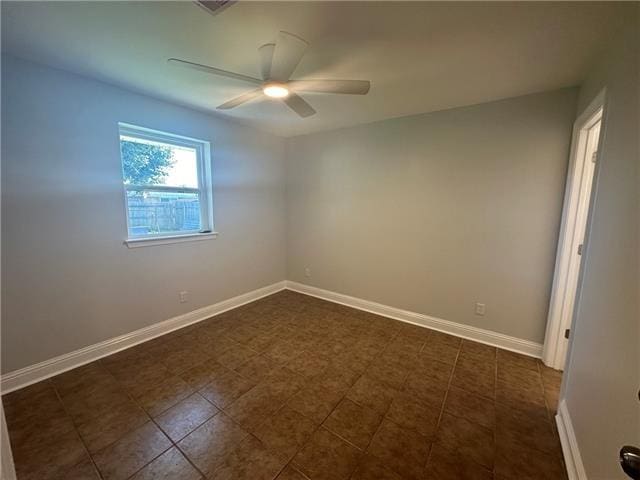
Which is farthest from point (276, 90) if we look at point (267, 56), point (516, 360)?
point (516, 360)

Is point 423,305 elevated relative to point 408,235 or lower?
lower

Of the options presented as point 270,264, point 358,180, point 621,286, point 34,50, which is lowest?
point 270,264

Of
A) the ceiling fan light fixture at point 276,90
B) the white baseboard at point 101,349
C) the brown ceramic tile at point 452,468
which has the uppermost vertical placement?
the ceiling fan light fixture at point 276,90

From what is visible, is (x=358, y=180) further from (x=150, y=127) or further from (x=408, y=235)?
(x=150, y=127)

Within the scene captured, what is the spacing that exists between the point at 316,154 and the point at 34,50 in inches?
104

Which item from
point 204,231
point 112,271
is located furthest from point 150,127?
point 112,271

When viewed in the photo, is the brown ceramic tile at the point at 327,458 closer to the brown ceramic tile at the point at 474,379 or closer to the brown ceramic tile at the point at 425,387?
the brown ceramic tile at the point at 425,387

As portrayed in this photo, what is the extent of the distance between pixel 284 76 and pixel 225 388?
7.32 ft

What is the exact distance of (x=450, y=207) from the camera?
2.67 meters

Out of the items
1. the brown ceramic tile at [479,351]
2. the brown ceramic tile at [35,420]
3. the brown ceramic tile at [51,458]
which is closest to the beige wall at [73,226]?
the brown ceramic tile at [35,420]

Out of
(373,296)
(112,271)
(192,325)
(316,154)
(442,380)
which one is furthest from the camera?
(316,154)

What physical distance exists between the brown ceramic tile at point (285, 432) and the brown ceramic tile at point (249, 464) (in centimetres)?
4

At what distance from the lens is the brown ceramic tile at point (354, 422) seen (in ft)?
5.08

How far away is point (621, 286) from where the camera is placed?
1.08 m
